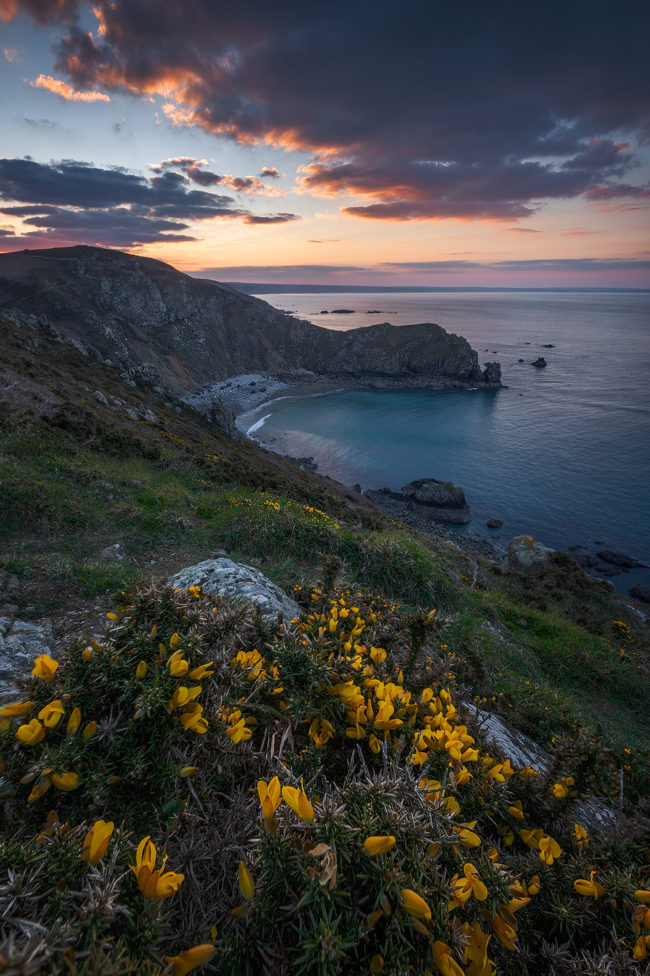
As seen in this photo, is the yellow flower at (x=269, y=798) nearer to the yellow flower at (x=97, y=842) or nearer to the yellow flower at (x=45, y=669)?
the yellow flower at (x=97, y=842)

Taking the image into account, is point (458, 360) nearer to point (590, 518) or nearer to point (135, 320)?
Answer: point (590, 518)

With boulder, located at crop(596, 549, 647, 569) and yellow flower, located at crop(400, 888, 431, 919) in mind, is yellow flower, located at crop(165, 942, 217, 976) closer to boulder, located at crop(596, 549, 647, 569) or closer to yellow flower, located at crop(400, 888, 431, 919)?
yellow flower, located at crop(400, 888, 431, 919)

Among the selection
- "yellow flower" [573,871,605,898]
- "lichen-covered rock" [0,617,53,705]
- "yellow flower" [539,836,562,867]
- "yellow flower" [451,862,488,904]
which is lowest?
"lichen-covered rock" [0,617,53,705]

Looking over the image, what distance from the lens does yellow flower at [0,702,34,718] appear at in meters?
1.63

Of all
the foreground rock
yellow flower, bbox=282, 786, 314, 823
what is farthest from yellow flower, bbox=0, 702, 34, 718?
the foreground rock

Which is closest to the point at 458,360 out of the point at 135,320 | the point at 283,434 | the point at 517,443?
the point at 517,443

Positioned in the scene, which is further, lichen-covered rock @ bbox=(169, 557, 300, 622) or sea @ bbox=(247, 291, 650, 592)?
sea @ bbox=(247, 291, 650, 592)

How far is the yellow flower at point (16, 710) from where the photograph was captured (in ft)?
5.35

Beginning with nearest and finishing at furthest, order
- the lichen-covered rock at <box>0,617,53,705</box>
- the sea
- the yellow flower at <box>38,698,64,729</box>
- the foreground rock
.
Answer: the yellow flower at <box>38,698,64,729</box> < the lichen-covered rock at <box>0,617,53,705</box> < the sea < the foreground rock

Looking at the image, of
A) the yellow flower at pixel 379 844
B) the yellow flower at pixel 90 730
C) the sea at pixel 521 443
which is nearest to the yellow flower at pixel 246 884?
the yellow flower at pixel 379 844

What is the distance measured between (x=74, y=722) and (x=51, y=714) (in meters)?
0.10

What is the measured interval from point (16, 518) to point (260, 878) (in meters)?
7.53

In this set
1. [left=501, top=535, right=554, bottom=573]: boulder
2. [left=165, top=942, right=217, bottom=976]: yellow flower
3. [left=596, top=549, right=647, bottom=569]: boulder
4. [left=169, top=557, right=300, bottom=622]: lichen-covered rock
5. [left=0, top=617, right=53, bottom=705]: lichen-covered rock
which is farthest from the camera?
[left=596, top=549, right=647, bottom=569]: boulder

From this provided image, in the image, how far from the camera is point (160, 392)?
143ft
